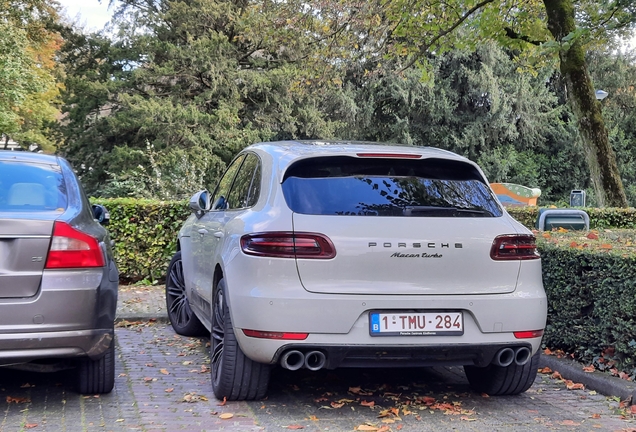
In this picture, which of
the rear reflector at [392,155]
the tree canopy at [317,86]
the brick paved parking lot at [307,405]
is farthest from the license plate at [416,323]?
the tree canopy at [317,86]

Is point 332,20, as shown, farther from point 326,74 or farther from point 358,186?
point 358,186

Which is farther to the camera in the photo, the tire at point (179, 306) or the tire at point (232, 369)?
the tire at point (179, 306)

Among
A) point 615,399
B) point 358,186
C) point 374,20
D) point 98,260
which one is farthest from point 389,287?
point 374,20

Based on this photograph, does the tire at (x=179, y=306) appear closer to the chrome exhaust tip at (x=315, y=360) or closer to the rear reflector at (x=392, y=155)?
the chrome exhaust tip at (x=315, y=360)

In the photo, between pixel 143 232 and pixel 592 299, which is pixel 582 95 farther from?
pixel 143 232

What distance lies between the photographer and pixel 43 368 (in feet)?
14.2

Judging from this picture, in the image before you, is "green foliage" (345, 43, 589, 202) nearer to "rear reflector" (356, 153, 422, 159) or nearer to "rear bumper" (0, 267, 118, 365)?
"rear reflector" (356, 153, 422, 159)

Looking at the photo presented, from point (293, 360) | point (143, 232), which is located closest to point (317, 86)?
point (143, 232)

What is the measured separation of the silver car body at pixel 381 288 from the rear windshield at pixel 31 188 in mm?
1277

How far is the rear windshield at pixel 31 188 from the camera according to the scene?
4449 mm

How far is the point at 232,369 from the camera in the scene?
4398mm

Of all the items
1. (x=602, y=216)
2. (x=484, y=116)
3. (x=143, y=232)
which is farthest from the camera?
(x=484, y=116)

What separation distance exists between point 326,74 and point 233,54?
1151 centimetres

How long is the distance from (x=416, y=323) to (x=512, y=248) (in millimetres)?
795
